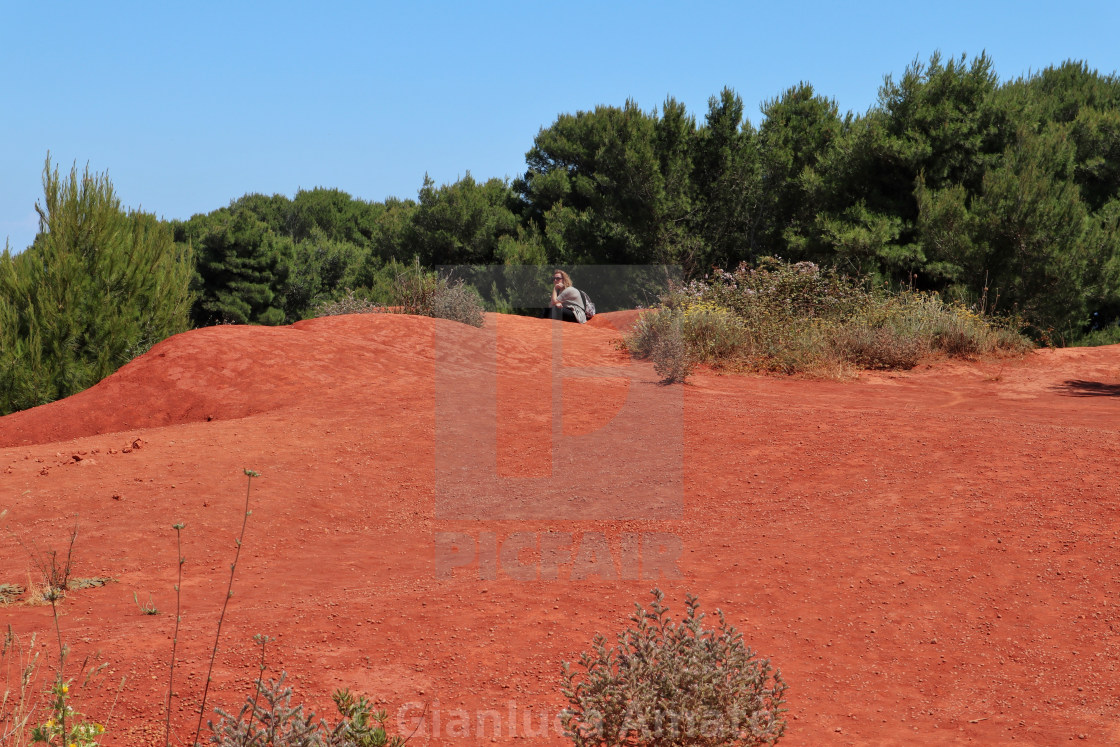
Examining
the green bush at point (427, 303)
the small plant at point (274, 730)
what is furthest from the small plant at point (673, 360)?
the small plant at point (274, 730)

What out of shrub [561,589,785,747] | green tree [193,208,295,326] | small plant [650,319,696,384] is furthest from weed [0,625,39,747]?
green tree [193,208,295,326]

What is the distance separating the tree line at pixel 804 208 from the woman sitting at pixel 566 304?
4665 mm

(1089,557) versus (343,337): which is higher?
(343,337)

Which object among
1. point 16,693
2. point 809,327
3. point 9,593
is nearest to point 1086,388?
point 809,327

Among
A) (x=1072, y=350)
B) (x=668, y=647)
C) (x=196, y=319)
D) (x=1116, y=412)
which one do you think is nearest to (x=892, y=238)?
(x=1072, y=350)

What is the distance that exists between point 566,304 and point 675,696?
43.0 feet

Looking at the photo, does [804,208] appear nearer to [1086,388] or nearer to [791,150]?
[791,150]

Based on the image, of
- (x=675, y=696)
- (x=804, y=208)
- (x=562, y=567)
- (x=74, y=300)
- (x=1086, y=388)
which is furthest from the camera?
(x=804, y=208)

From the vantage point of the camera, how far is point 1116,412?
7.47m

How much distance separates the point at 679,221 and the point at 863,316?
28.5ft

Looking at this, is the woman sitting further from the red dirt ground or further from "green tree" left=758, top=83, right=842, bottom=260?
the red dirt ground

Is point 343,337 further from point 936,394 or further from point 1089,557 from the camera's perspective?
point 1089,557

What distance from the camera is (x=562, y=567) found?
14.7 feet

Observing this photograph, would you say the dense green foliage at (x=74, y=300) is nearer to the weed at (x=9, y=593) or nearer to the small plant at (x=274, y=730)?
the weed at (x=9, y=593)
